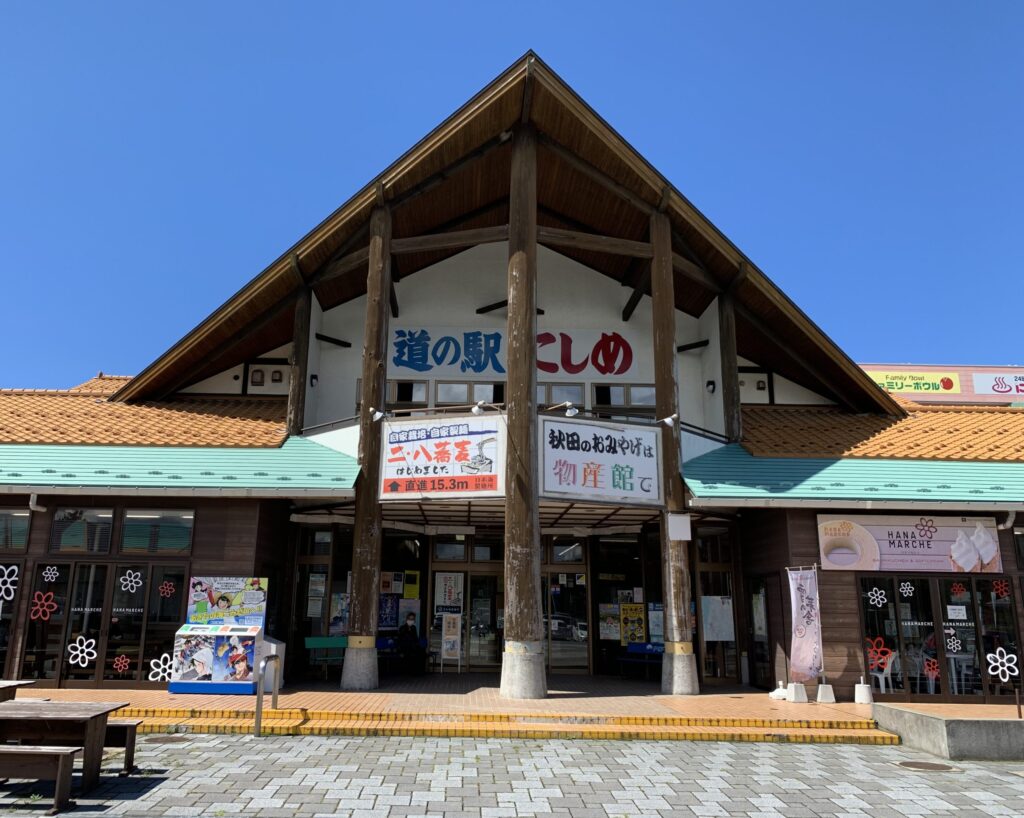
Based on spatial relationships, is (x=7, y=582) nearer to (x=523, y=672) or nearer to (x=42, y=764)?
(x=42, y=764)

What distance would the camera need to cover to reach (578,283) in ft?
57.9

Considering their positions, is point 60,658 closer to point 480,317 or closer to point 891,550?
point 480,317

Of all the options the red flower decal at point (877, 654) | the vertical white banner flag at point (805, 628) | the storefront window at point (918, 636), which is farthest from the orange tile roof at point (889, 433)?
the red flower decal at point (877, 654)

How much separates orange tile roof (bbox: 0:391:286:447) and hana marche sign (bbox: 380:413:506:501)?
2765 mm

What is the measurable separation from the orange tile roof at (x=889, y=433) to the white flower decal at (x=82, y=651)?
40.5 feet

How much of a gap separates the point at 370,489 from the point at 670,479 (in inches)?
213

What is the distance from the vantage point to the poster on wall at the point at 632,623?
53.8 ft

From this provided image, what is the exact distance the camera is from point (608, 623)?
1661cm

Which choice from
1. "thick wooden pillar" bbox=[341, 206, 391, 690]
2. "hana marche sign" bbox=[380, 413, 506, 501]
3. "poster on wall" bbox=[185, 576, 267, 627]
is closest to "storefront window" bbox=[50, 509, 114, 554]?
"poster on wall" bbox=[185, 576, 267, 627]

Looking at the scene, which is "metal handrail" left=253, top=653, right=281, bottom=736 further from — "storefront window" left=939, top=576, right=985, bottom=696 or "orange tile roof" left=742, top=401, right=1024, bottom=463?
"storefront window" left=939, top=576, right=985, bottom=696

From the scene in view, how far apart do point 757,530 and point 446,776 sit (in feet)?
29.3

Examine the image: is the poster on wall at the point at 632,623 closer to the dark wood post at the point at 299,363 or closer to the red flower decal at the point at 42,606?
the dark wood post at the point at 299,363

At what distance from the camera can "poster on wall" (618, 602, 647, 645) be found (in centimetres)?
1641

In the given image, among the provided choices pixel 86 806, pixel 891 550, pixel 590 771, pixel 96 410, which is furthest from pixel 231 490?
pixel 891 550
